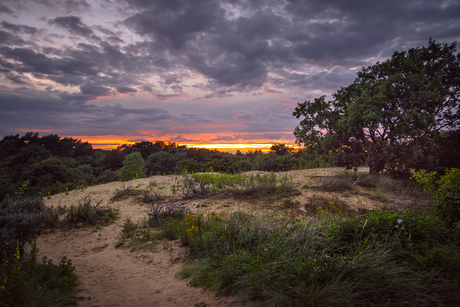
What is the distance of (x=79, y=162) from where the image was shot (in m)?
23.5

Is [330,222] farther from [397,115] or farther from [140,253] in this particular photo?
[397,115]

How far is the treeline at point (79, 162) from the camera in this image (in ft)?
49.7

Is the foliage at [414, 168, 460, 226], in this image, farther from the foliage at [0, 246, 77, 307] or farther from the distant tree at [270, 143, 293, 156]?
the distant tree at [270, 143, 293, 156]

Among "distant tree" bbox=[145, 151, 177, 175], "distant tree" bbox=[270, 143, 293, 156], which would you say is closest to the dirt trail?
"distant tree" bbox=[145, 151, 177, 175]

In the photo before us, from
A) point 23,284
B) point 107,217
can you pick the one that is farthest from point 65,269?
point 107,217

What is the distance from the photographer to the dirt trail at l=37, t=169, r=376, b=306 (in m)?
3.10

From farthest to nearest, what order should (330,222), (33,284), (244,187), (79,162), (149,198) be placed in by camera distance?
(79,162), (244,187), (149,198), (330,222), (33,284)

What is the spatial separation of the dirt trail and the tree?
5.90 m

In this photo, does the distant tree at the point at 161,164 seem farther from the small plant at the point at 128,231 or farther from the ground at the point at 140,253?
the small plant at the point at 128,231

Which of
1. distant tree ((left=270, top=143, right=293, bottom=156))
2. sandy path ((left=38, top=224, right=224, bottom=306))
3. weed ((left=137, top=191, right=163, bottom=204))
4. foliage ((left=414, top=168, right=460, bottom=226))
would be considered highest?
distant tree ((left=270, top=143, right=293, bottom=156))

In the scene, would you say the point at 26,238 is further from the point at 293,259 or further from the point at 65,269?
the point at 293,259

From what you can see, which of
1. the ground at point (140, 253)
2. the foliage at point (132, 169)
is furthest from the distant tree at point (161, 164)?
the ground at point (140, 253)

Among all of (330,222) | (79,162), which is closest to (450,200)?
(330,222)

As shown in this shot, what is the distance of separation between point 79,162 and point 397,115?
27107 mm
